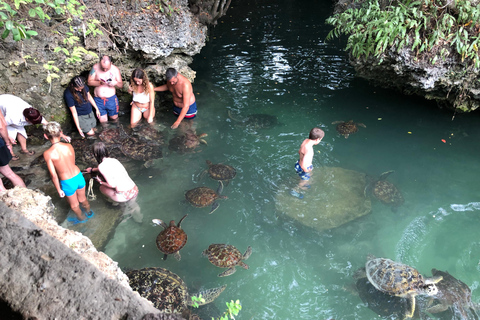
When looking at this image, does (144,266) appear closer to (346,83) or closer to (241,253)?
(241,253)

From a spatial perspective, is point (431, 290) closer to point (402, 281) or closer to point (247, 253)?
point (402, 281)

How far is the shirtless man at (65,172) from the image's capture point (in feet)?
13.5

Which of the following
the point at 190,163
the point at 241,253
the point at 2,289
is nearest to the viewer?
the point at 2,289

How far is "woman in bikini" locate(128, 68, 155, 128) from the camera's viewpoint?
21.3 ft

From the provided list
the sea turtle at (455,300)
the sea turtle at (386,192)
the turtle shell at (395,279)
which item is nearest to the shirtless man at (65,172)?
the turtle shell at (395,279)

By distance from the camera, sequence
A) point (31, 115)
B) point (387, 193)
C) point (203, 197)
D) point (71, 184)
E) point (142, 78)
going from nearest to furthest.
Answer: point (71, 184), point (31, 115), point (203, 197), point (387, 193), point (142, 78)

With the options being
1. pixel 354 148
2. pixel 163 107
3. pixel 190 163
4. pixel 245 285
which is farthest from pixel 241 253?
pixel 163 107

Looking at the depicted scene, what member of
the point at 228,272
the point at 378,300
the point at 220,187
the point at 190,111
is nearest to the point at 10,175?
the point at 220,187

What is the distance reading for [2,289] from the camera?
2.02 meters

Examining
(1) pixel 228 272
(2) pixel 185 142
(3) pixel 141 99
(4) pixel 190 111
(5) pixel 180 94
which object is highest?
(5) pixel 180 94

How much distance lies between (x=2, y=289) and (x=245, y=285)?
2.82 m

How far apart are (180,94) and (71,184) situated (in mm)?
3234

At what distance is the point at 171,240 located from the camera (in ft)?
13.9

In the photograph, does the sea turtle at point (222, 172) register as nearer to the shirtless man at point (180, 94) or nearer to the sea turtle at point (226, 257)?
the sea turtle at point (226, 257)
